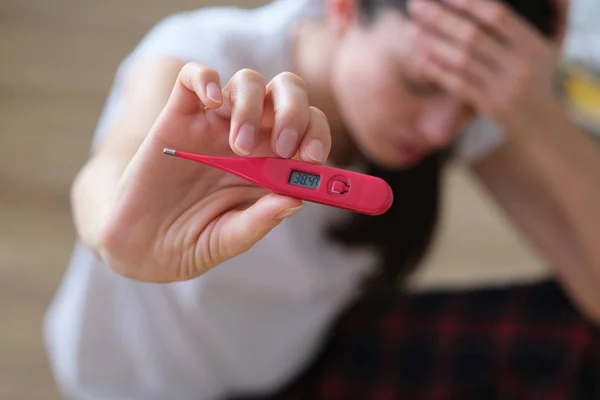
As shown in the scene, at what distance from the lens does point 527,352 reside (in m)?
0.96

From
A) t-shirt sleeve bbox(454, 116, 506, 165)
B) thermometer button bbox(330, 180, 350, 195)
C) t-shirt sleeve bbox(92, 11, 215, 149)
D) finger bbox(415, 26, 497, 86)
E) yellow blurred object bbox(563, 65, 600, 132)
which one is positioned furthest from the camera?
yellow blurred object bbox(563, 65, 600, 132)

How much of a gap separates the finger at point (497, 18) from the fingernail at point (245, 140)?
340 millimetres

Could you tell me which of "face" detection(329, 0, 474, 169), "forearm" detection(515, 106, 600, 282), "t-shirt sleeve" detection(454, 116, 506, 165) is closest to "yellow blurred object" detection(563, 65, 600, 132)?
"t-shirt sleeve" detection(454, 116, 506, 165)

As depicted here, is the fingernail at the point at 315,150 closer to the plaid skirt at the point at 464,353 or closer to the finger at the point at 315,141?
the finger at the point at 315,141

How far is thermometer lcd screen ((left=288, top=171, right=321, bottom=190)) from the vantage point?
1.01 feet

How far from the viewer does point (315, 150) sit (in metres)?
0.32

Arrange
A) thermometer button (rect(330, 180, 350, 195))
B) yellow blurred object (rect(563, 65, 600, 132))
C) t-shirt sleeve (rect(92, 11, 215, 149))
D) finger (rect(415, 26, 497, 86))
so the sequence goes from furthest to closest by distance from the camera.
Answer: yellow blurred object (rect(563, 65, 600, 132)) → finger (rect(415, 26, 497, 86)) → t-shirt sleeve (rect(92, 11, 215, 149)) → thermometer button (rect(330, 180, 350, 195))

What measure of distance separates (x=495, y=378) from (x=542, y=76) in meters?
0.48

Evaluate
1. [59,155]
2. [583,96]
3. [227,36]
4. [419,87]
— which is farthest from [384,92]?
[583,96]

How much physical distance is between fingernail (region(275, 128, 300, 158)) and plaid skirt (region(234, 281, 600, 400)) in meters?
0.70

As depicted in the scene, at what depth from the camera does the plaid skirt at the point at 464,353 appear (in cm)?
95

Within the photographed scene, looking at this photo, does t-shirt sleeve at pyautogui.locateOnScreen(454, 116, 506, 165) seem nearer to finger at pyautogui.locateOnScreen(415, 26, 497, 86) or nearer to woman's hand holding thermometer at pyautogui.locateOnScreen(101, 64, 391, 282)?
finger at pyautogui.locateOnScreen(415, 26, 497, 86)

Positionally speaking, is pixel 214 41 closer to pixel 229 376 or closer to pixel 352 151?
Result: pixel 352 151

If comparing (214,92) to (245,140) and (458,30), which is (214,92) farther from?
(458,30)
